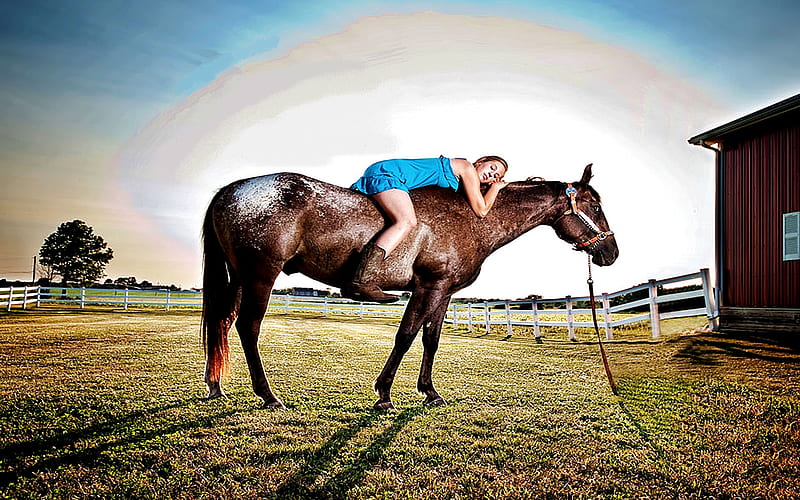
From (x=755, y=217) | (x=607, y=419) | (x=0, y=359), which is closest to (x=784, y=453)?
(x=607, y=419)

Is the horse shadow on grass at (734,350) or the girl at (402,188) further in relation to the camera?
the horse shadow on grass at (734,350)

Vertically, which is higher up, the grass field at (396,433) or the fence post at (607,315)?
the fence post at (607,315)

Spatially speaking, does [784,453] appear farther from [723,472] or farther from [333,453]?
[333,453]

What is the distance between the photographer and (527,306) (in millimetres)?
13055

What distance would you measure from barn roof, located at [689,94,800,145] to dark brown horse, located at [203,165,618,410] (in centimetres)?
720

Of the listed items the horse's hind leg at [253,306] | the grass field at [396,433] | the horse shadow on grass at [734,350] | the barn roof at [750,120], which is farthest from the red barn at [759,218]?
the horse's hind leg at [253,306]

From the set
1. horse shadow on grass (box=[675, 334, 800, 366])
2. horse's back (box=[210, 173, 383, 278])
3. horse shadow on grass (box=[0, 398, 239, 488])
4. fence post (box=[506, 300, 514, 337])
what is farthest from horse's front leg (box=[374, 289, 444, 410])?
fence post (box=[506, 300, 514, 337])

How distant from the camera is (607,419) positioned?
373 centimetres

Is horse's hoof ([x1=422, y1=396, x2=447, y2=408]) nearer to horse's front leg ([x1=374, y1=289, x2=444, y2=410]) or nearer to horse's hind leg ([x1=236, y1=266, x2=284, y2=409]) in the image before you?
horse's front leg ([x1=374, y1=289, x2=444, y2=410])

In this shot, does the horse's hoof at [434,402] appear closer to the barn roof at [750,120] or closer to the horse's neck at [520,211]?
the horse's neck at [520,211]

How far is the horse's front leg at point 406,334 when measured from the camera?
373 centimetres

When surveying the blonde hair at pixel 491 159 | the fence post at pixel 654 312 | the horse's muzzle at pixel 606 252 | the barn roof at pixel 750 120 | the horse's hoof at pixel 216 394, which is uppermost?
the barn roof at pixel 750 120

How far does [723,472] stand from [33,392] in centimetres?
460

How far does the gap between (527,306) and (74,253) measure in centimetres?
1987
